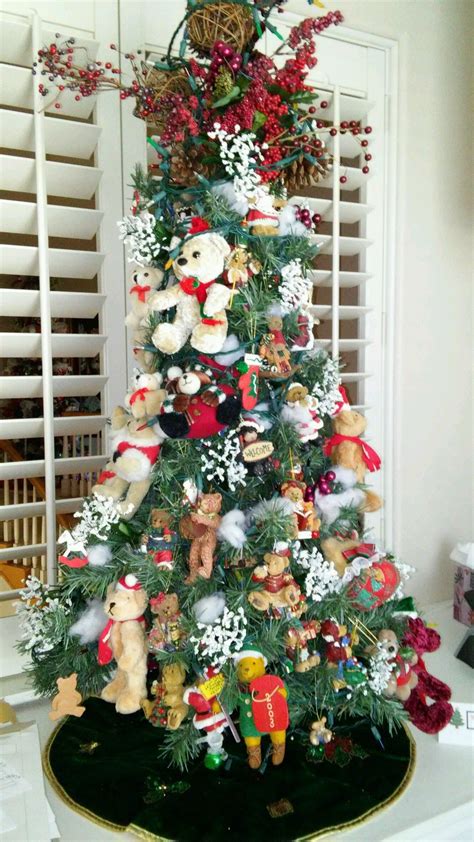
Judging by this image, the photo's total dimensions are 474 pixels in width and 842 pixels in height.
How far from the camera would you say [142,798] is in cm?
91

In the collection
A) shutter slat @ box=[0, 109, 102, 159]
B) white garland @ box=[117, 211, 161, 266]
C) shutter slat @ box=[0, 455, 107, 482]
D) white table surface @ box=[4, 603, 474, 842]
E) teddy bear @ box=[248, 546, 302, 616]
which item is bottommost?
Answer: white table surface @ box=[4, 603, 474, 842]

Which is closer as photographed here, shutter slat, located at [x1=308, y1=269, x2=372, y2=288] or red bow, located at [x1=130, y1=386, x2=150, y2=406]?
red bow, located at [x1=130, y1=386, x2=150, y2=406]

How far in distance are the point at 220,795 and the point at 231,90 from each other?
107cm

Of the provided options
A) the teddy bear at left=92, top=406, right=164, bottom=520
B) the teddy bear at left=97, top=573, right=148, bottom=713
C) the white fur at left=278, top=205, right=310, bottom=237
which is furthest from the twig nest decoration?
the teddy bear at left=97, top=573, right=148, bottom=713

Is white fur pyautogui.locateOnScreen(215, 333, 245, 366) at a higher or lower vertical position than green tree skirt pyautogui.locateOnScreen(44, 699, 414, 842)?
higher

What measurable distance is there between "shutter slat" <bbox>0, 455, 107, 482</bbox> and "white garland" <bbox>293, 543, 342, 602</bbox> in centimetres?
51

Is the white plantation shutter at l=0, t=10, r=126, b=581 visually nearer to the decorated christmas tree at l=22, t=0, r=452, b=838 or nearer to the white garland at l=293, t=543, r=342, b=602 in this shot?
the decorated christmas tree at l=22, t=0, r=452, b=838

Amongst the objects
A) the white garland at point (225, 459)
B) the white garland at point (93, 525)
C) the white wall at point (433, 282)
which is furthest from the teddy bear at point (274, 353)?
the white wall at point (433, 282)

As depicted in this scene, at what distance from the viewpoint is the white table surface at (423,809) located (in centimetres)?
86

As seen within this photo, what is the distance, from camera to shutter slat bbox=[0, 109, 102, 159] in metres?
1.14

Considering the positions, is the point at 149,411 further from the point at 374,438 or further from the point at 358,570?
the point at 374,438

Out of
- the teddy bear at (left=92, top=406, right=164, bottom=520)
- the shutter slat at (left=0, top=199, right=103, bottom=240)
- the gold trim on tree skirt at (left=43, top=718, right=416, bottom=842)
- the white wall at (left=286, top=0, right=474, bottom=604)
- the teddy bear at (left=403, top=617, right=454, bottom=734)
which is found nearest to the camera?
the gold trim on tree skirt at (left=43, top=718, right=416, bottom=842)

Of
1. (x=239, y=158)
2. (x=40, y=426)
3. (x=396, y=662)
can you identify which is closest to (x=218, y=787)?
(x=396, y=662)

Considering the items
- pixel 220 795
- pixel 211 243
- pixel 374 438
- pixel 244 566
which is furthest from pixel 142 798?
pixel 374 438
